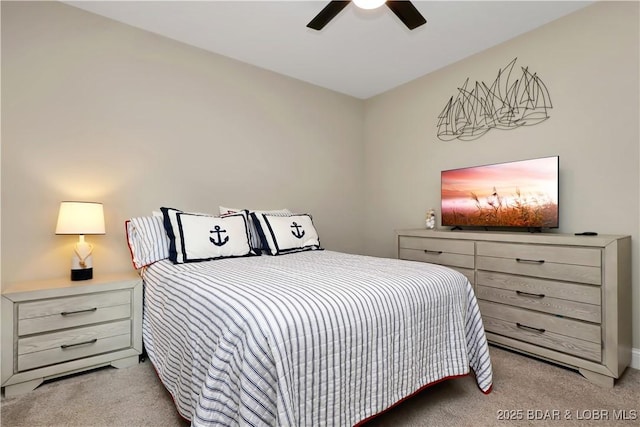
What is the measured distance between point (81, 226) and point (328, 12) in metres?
2.07

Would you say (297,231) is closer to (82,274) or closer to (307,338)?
(82,274)

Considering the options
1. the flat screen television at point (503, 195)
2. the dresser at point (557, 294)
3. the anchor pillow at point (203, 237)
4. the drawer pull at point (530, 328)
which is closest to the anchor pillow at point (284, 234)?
the anchor pillow at point (203, 237)

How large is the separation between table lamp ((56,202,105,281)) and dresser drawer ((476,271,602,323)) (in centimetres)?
282

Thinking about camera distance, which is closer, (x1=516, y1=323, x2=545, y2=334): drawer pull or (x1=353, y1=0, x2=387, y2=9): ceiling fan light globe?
(x1=353, y1=0, x2=387, y2=9): ceiling fan light globe

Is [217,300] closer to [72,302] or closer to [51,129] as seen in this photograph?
[72,302]

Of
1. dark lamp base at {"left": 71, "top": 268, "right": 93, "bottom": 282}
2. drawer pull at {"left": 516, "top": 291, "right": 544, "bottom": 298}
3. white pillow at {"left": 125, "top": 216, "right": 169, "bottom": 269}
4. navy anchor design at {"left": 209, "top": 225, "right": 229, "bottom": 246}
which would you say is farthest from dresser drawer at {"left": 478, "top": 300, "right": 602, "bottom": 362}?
dark lamp base at {"left": 71, "top": 268, "right": 93, "bottom": 282}

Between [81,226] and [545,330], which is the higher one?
[81,226]

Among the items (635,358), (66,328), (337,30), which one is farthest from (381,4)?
(635,358)

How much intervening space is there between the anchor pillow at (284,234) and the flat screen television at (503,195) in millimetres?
1380

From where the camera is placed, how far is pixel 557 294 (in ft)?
6.93

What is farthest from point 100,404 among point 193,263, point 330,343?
point 330,343

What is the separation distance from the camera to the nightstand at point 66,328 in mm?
1783

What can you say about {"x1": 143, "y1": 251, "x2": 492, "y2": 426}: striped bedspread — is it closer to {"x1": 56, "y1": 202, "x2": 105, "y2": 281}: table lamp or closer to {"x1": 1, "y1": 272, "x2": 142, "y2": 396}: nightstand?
{"x1": 1, "y1": 272, "x2": 142, "y2": 396}: nightstand

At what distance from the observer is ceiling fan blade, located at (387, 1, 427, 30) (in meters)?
1.80
